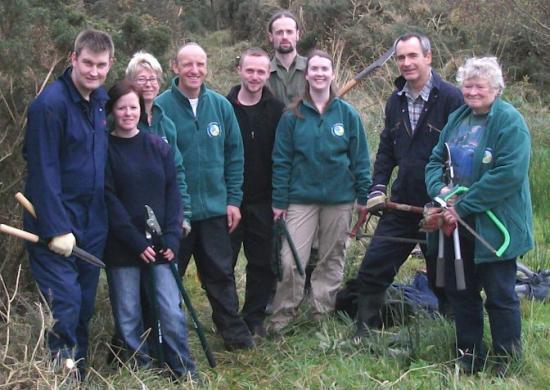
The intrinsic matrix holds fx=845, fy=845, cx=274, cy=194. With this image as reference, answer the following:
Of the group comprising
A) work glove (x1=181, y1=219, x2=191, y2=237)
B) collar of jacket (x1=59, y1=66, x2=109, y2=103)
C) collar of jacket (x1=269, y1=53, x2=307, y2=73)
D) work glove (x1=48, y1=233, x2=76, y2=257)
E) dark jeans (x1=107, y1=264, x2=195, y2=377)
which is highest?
collar of jacket (x1=269, y1=53, x2=307, y2=73)

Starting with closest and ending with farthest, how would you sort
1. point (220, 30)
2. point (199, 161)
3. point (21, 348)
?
1. point (21, 348)
2. point (199, 161)
3. point (220, 30)

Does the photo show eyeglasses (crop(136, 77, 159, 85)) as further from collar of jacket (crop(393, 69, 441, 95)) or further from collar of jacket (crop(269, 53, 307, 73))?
collar of jacket (crop(393, 69, 441, 95))

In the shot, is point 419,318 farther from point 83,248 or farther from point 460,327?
point 83,248

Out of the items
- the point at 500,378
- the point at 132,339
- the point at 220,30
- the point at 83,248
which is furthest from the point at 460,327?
the point at 220,30

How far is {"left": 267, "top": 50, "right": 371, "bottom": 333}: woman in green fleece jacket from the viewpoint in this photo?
564cm

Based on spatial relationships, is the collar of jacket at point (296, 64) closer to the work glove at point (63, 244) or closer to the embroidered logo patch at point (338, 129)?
the embroidered logo patch at point (338, 129)

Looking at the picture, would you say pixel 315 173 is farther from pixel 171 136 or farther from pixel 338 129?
pixel 171 136

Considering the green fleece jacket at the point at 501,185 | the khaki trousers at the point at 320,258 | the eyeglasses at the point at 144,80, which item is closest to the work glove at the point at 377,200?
the khaki trousers at the point at 320,258

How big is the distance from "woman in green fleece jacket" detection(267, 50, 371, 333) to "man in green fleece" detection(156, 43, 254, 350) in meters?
0.35

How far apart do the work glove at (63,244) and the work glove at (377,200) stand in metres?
2.08

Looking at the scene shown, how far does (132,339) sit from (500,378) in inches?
81.2

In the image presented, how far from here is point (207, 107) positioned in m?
5.41

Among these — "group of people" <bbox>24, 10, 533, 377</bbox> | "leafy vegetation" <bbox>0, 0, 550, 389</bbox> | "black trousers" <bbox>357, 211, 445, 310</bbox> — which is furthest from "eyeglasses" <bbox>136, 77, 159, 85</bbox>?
"black trousers" <bbox>357, 211, 445, 310</bbox>

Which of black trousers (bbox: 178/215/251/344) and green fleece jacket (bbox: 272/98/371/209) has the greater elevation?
green fleece jacket (bbox: 272/98/371/209)
